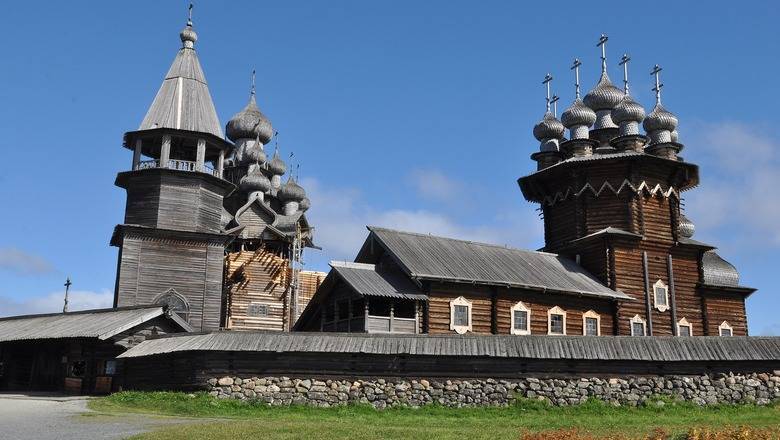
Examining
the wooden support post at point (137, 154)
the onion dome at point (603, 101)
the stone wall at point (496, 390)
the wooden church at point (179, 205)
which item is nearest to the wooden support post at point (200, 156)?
the wooden church at point (179, 205)

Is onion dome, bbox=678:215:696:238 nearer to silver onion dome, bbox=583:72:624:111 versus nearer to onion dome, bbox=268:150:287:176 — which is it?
silver onion dome, bbox=583:72:624:111

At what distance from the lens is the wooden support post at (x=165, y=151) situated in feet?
112

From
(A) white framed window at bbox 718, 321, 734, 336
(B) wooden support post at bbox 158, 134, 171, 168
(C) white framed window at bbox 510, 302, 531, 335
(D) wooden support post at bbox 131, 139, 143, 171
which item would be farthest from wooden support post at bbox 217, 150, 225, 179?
(A) white framed window at bbox 718, 321, 734, 336

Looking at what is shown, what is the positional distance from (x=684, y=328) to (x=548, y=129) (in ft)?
39.9

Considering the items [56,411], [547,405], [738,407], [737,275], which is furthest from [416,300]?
[737,275]

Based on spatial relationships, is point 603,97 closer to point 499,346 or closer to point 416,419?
point 499,346

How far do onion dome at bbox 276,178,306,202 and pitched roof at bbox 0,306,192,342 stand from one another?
84.9 ft

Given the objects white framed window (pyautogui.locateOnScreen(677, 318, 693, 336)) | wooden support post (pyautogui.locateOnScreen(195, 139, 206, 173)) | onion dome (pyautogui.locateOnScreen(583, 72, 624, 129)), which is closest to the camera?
wooden support post (pyautogui.locateOnScreen(195, 139, 206, 173))

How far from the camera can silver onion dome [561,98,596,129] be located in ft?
128

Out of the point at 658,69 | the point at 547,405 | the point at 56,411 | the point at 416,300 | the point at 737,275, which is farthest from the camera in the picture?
the point at 658,69

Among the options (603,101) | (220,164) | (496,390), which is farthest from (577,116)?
(496,390)

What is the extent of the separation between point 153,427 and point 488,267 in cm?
1788

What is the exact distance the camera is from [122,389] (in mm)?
22781

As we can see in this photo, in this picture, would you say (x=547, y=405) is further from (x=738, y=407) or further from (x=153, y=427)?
(x=153, y=427)
